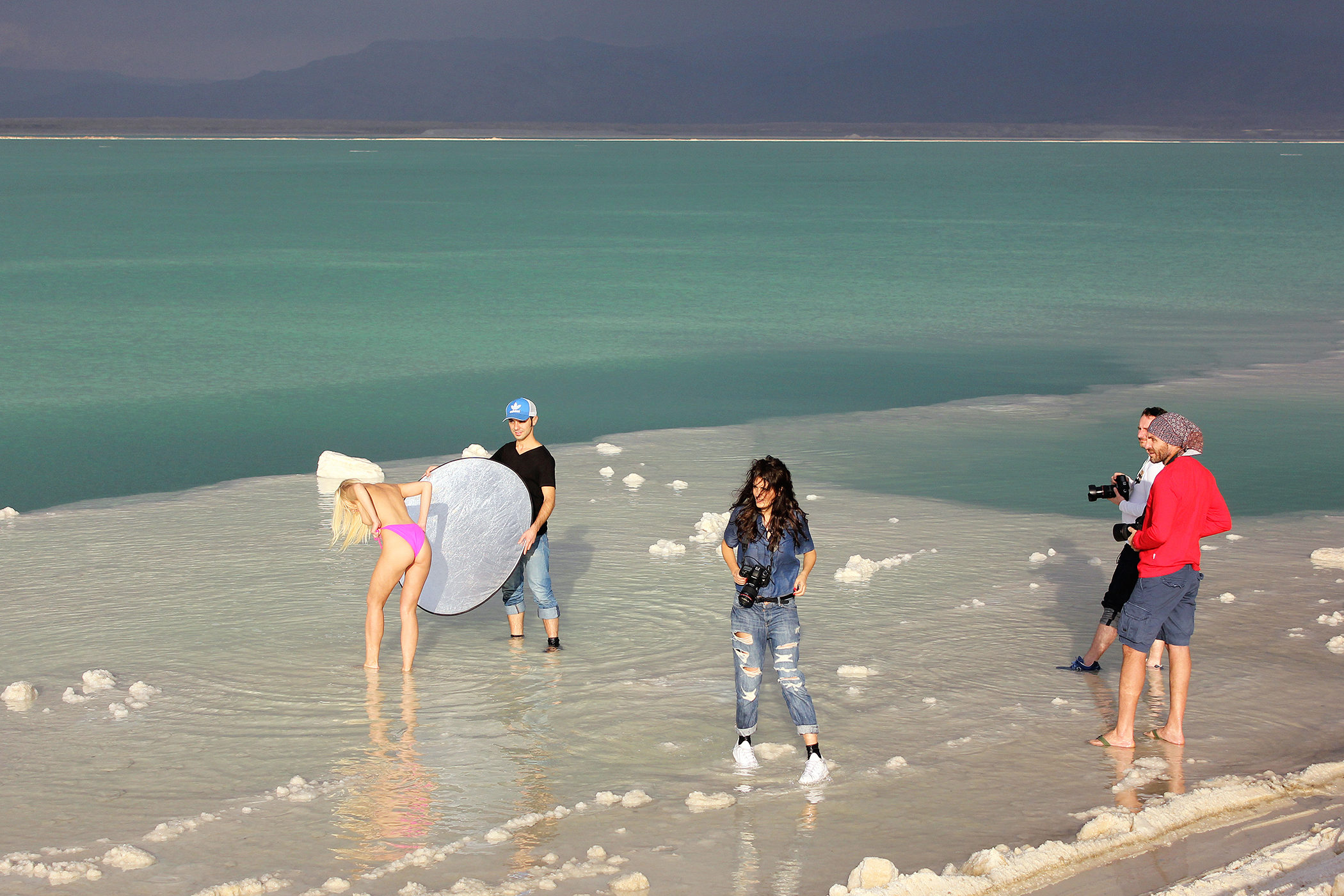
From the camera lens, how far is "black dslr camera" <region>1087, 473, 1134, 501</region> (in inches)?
287

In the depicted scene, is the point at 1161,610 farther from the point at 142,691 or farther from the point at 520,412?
the point at 142,691

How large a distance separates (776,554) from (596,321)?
73.2 ft

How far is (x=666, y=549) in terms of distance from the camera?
419 inches

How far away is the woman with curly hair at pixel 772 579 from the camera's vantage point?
19.9 feet

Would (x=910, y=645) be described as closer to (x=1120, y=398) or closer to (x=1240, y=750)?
(x=1240, y=750)

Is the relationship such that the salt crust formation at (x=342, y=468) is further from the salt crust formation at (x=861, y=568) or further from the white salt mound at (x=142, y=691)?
the white salt mound at (x=142, y=691)

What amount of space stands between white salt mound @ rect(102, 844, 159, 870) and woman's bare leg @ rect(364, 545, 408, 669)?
2075 mm

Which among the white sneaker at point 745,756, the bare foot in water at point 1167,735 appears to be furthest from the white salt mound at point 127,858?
the bare foot in water at point 1167,735

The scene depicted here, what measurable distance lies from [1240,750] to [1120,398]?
11820 millimetres

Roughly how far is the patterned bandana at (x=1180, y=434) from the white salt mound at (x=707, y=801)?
249 centimetres

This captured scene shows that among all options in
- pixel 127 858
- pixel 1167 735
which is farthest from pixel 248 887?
pixel 1167 735

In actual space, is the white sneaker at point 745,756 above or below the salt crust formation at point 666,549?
below

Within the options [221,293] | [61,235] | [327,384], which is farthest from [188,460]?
[61,235]

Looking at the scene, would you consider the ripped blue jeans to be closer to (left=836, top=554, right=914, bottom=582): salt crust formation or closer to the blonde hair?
the blonde hair
